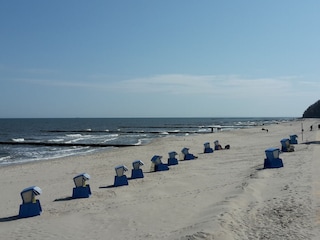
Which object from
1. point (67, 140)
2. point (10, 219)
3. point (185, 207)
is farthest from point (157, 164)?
point (67, 140)

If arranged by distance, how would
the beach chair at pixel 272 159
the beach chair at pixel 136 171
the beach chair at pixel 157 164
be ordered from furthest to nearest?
the beach chair at pixel 157 164, the beach chair at pixel 272 159, the beach chair at pixel 136 171

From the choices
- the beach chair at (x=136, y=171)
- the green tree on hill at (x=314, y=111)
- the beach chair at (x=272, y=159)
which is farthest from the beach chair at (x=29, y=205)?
the green tree on hill at (x=314, y=111)

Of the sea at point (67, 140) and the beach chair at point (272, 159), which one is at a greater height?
the beach chair at point (272, 159)

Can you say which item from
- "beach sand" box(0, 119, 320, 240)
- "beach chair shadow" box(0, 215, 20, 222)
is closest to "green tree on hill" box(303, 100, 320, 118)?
"beach sand" box(0, 119, 320, 240)

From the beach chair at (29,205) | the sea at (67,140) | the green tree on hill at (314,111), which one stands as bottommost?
the sea at (67,140)

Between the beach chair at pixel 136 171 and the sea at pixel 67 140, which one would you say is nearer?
the beach chair at pixel 136 171

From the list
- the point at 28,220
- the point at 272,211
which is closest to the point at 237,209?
the point at 272,211

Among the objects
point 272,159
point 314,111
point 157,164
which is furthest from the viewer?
point 314,111

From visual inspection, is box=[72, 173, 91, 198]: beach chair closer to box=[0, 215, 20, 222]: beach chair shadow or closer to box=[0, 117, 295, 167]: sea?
box=[0, 215, 20, 222]: beach chair shadow

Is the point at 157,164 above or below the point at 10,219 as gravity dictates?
above

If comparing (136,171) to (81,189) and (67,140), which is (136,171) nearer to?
(81,189)

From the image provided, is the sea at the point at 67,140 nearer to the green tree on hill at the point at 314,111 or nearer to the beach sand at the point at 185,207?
the beach sand at the point at 185,207

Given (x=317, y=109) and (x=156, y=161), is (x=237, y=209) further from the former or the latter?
(x=317, y=109)

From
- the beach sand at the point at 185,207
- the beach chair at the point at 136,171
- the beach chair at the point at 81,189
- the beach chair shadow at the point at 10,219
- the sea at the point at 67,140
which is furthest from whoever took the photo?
the sea at the point at 67,140
